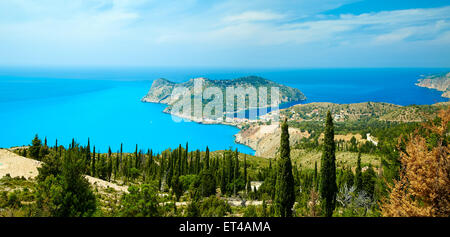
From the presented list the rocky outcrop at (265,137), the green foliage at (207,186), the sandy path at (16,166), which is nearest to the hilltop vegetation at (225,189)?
the green foliage at (207,186)

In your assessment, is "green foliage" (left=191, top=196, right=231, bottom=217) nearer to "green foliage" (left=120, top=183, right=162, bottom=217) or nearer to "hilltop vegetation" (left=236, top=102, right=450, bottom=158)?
"green foliage" (left=120, top=183, right=162, bottom=217)

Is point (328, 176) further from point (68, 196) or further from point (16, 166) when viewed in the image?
point (16, 166)

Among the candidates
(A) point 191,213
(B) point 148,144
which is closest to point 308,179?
(A) point 191,213

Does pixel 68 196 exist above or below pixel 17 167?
above

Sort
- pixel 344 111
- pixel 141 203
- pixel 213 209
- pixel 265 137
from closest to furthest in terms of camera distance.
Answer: pixel 141 203, pixel 213 209, pixel 265 137, pixel 344 111

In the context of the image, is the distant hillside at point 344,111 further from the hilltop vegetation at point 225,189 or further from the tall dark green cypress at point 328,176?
the tall dark green cypress at point 328,176

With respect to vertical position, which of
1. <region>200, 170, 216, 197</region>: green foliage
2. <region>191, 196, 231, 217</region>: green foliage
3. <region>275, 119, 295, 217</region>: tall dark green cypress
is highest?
<region>275, 119, 295, 217</region>: tall dark green cypress

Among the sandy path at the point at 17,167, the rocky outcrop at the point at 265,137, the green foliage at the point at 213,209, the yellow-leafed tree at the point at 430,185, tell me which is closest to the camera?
the yellow-leafed tree at the point at 430,185

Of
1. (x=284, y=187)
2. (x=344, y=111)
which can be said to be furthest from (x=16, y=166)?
(x=344, y=111)

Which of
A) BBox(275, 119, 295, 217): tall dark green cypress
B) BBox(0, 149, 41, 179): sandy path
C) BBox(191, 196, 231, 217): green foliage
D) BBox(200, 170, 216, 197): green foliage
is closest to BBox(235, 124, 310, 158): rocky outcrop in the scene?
BBox(200, 170, 216, 197): green foliage

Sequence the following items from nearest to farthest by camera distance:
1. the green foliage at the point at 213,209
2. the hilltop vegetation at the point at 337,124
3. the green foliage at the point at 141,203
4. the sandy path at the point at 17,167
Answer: the green foliage at the point at 141,203 < the green foliage at the point at 213,209 < the sandy path at the point at 17,167 < the hilltop vegetation at the point at 337,124
